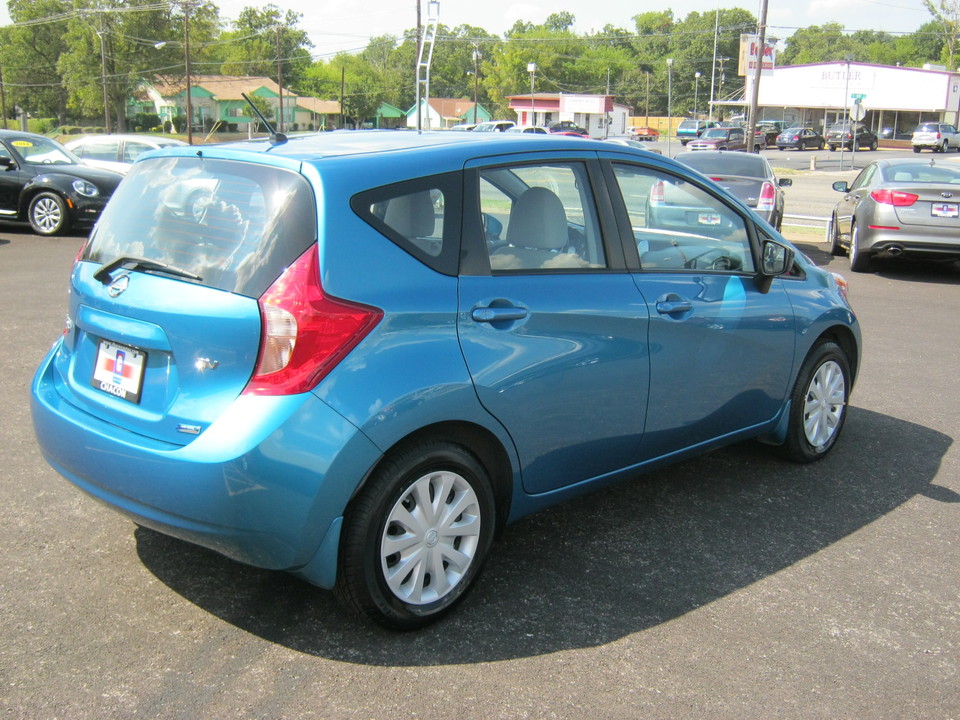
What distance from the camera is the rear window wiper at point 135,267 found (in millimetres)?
3221

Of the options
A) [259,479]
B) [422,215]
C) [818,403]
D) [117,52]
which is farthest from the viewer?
[117,52]

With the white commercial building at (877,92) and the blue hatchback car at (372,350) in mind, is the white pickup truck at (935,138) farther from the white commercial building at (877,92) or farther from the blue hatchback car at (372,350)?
the blue hatchback car at (372,350)

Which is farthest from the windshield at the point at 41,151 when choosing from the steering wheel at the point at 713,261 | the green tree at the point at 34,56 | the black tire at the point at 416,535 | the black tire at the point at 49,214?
the green tree at the point at 34,56

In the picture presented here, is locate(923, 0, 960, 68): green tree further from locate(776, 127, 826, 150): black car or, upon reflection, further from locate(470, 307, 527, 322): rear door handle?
locate(470, 307, 527, 322): rear door handle

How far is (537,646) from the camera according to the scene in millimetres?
3322

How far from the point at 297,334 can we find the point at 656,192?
2217 millimetres

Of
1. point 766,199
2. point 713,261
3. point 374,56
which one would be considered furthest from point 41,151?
point 374,56

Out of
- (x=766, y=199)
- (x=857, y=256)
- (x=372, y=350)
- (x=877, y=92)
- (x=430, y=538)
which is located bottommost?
(x=430, y=538)

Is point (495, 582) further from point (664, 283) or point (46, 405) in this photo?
point (46, 405)

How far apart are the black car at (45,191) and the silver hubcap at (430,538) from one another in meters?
12.9

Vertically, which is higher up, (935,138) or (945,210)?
(935,138)

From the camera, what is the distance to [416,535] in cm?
330

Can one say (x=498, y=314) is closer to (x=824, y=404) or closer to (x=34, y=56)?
(x=824, y=404)

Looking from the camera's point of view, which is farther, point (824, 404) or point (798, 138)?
point (798, 138)
